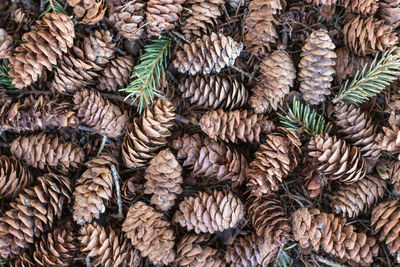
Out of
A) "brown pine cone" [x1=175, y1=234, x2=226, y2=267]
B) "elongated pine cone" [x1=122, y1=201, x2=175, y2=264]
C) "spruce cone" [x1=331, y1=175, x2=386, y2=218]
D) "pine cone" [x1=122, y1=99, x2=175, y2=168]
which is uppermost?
"pine cone" [x1=122, y1=99, x2=175, y2=168]

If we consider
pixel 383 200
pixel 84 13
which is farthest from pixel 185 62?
pixel 383 200

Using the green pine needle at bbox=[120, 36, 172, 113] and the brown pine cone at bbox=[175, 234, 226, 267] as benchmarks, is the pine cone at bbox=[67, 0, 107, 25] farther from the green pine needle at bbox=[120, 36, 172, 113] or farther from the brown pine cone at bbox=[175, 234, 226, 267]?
the brown pine cone at bbox=[175, 234, 226, 267]

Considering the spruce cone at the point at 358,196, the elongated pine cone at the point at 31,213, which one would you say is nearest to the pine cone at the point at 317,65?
the spruce cone at the point at 358,196

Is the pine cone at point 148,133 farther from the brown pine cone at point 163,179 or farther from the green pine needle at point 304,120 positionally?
the green pine needle at point 304,120

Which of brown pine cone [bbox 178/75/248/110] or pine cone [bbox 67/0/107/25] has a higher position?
pine cone [bbox 67/0/107/25]

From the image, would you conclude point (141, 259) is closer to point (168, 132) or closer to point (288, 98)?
point (168, 132)

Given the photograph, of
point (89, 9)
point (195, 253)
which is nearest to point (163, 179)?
point (195, 253)

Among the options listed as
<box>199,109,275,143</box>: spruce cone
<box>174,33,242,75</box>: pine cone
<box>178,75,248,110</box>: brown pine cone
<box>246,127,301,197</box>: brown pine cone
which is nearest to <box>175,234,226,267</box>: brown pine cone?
<box>246,127,301,197</box>: brown pine cone
